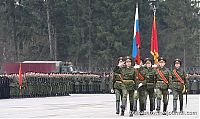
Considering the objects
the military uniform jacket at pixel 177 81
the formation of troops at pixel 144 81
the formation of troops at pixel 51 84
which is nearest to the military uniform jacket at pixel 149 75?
the formation of troops at pixel 144 81

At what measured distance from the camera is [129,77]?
55.6 ft

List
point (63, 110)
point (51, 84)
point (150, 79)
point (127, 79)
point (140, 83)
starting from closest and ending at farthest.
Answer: point (127, 79) → point (140, 83) → point (150, 79) → point (63, 110) → point (51, 84)

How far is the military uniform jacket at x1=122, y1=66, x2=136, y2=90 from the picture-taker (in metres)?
16.9

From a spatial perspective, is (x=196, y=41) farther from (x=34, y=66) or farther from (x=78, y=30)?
(x=34, y=66)

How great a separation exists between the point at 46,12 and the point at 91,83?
3273 centimetres

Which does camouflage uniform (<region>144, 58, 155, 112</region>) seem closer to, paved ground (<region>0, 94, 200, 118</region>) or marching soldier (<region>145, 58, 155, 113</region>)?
marching soldier (<region>145, 58, 155, 113</region>)

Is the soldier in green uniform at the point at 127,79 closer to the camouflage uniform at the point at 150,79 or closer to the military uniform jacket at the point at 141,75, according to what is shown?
the military uniform jacket at the point at 141,75

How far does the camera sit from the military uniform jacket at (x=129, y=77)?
16.9 meters

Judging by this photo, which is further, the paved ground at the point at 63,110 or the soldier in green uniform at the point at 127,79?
the paved ground at the point at 63,110

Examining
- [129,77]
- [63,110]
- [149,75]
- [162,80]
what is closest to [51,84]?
[63,110]

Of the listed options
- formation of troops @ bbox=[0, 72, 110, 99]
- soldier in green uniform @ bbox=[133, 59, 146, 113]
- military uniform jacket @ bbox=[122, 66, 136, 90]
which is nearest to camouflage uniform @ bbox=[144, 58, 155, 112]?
soldier in green uniform @ bbox=[133, 59, 146, 113]

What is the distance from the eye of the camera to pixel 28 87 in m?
31.2

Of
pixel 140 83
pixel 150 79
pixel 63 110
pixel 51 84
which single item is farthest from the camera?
pixel 51 84

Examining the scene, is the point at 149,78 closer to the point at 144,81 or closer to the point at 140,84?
the point at 144,81
